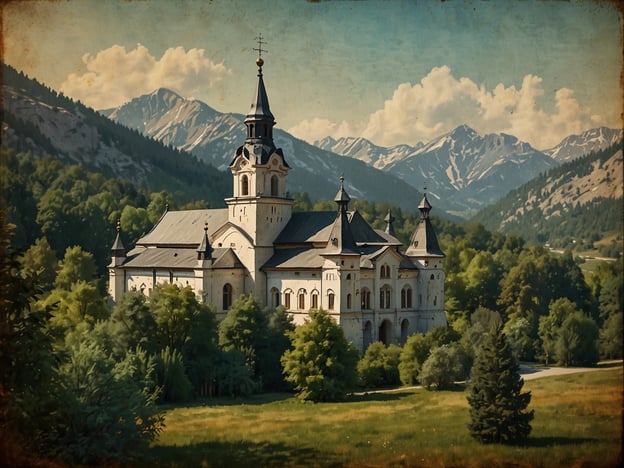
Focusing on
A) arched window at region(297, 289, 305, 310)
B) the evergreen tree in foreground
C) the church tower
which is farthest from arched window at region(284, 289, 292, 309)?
the evergreen tree in foreground

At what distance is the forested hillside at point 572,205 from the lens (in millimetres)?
45438

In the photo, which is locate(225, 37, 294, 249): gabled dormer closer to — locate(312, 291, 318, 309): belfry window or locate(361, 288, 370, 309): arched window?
locate(312, 291, 318, 309): belfry window

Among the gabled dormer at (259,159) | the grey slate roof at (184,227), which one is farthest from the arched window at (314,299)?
the grey slate roof at (184,227)

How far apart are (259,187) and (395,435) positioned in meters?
34.7

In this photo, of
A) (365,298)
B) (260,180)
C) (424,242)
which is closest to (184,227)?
(260,180)

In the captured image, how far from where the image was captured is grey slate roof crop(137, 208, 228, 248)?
7438 centimetres

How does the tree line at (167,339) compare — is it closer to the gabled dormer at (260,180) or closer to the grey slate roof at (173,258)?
the grey slate roof at (173,258)

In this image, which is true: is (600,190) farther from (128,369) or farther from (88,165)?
(88,165)

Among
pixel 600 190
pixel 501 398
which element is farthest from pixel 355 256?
pixel 501 398

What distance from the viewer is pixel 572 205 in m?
100

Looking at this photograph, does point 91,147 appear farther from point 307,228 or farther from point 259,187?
point 307,228

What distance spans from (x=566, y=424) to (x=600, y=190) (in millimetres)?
38878

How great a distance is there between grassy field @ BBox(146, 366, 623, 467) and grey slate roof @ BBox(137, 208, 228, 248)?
102ft

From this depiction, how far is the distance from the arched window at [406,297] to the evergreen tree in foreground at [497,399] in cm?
2904
